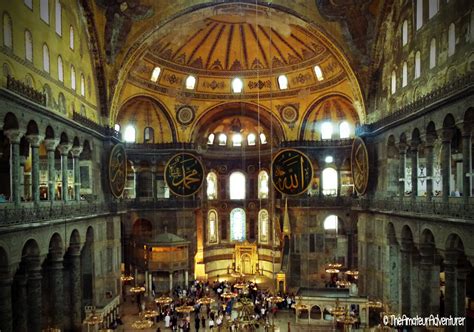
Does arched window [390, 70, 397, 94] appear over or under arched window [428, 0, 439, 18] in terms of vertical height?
under

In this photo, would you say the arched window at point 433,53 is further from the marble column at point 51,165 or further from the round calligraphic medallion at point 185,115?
the round calligraphic medallion at point 185,115

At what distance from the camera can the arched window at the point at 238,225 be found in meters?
30.2

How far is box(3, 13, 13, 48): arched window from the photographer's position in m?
11.9

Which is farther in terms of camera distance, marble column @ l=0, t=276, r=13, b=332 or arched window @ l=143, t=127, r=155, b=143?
arched window @ l=143, t=127, r=155, b=143

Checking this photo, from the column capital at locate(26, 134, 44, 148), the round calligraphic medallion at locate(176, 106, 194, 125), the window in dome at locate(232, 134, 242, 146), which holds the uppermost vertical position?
the round calligraphic medallion at locate(176, 106, 194, 125)

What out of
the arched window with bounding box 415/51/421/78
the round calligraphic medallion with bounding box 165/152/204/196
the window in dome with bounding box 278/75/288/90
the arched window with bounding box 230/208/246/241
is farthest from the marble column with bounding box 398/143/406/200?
the arched window with bounding box 230/208/246/241

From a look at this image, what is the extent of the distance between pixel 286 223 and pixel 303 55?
351 inches

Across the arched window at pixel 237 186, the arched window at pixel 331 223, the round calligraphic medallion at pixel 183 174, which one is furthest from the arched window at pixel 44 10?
the arched window at pixel 331 223

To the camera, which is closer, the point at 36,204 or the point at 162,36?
the point at 36,204

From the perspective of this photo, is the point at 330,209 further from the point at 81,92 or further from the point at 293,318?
the point at 81,92

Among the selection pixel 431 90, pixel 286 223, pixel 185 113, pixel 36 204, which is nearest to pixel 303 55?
pixel 185 113

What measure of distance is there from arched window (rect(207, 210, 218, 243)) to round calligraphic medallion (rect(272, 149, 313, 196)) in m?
12.3

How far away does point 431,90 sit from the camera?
1479 cm

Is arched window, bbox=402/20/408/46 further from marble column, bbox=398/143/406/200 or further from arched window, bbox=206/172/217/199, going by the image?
arched window, bbox=206/172/217/199
